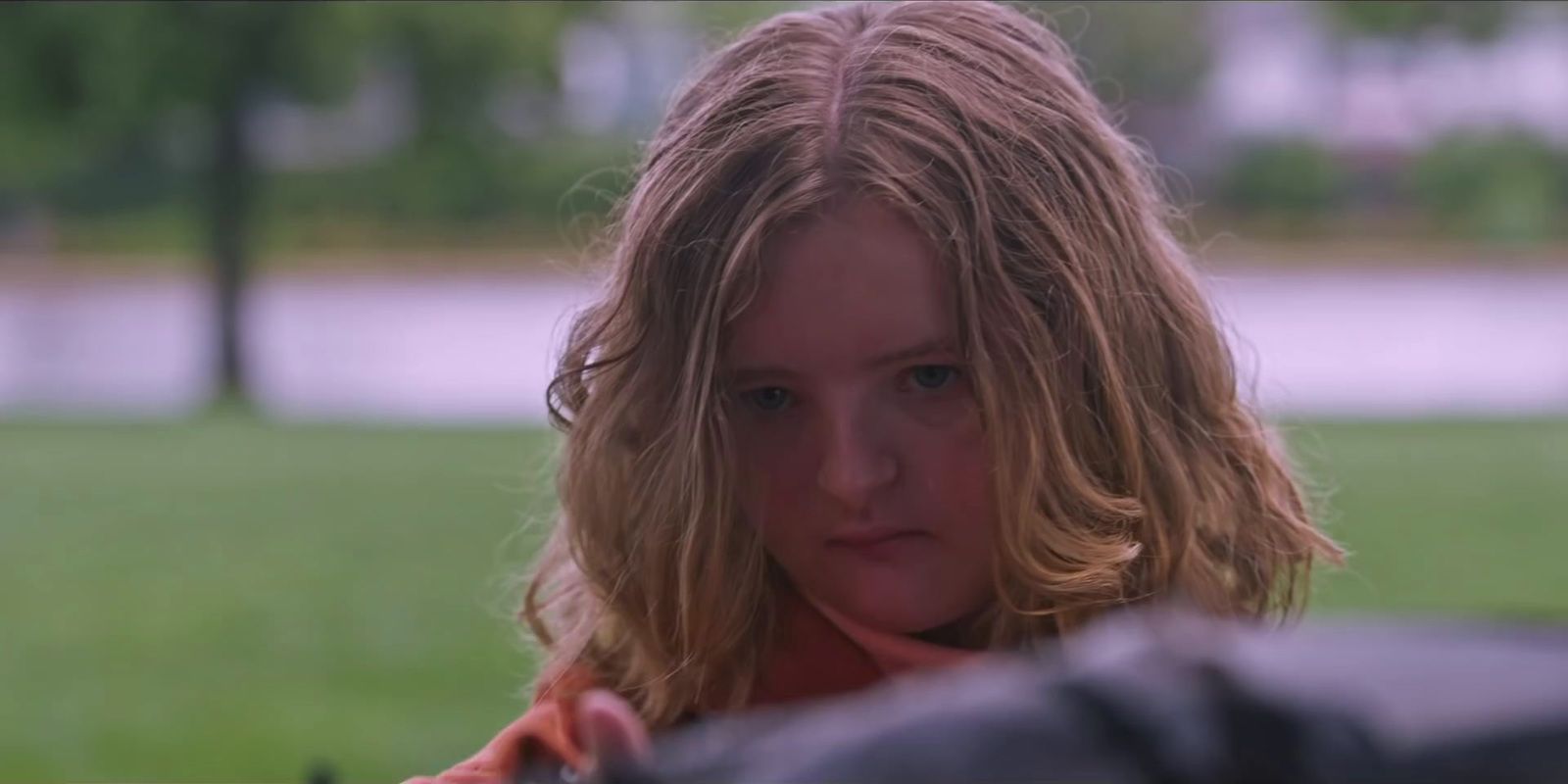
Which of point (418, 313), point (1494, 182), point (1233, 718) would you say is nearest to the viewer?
point (1233, 718)

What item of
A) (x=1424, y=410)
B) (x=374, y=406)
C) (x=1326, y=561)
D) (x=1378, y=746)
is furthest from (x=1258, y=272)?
(x=1378, y=746)

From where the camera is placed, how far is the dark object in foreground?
58 cm

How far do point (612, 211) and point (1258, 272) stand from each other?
620 inches

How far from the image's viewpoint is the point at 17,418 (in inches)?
479

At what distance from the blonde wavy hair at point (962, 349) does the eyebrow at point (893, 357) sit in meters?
0.02

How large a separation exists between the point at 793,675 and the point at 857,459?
0.83 feet

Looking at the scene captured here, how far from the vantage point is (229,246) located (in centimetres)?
1476

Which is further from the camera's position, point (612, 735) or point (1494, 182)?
point (1494, 182)

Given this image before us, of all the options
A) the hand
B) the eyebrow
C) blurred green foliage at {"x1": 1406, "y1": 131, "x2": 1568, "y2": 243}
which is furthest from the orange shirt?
blurred green foliage at {"x1": 1406, "y1": 131, "x2": 1568, "y2": 243}

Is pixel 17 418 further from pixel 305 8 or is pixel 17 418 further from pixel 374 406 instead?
pixel 305 8

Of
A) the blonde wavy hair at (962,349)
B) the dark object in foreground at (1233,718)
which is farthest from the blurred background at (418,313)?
the dark object in foreground at (1233,718)

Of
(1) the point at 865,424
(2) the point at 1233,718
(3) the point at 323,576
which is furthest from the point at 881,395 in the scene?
(3) the point at 323,576

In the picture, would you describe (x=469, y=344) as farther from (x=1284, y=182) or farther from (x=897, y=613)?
→ (x=897, y=613)

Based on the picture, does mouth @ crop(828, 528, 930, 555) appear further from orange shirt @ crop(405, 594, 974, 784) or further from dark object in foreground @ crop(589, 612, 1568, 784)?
dark object in foreground @ crop(589, 612, 1568, 784)
